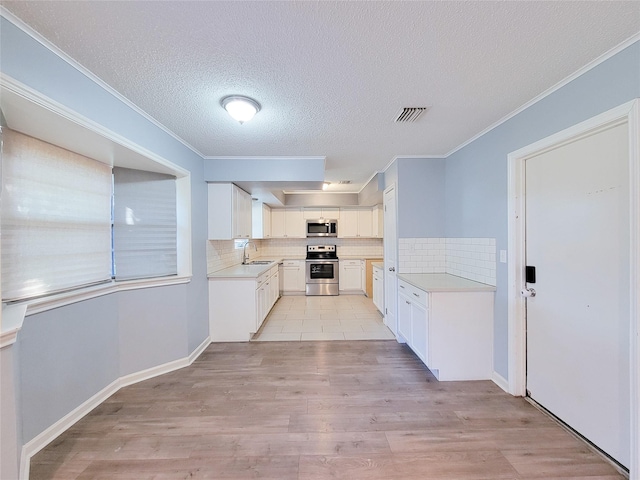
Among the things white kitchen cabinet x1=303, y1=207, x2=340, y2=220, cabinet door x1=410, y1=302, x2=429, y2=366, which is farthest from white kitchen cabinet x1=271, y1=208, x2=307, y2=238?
cabinet door x1=410, y1=302, x2=429, y2=366

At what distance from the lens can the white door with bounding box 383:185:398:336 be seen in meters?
3.27

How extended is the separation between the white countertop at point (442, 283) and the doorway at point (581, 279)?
0.29 metres

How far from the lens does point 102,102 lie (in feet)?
5.48

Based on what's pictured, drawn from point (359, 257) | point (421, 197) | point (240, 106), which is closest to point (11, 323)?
point (240, 106)

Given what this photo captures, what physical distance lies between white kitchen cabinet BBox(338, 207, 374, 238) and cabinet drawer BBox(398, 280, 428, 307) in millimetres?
2930

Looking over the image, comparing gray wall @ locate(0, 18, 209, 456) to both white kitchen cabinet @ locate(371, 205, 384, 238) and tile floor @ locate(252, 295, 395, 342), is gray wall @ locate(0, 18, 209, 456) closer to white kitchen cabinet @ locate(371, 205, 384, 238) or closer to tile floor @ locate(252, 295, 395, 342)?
tile floor @ locate(252, 295, 395, 342)

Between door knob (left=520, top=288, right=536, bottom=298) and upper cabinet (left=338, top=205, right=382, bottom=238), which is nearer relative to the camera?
door knob (left=520, top=288, right=536, bottom=298)

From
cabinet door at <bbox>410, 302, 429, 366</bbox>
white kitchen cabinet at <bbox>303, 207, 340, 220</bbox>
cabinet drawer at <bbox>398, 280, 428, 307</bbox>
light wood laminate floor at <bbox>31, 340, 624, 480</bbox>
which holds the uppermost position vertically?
white kitchen cabinet at <bbox>303, 207, 340, 220</bbox>

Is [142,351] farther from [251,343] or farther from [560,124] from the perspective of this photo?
[560,124]

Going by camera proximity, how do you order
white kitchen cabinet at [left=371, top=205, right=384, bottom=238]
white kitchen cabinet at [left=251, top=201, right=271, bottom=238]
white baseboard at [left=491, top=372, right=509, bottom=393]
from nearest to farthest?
white baseboard at [left=491, top=372, right=509, bottom=393] → white kitchen cabinet at [left=251, top=201, right=271, bottom=238] → white kitchen cabinet at [left=371, top=205, right=384, bottom=238]

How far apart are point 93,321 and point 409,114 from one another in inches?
124

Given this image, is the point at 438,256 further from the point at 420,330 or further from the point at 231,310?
the point at 231,310

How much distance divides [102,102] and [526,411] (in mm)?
3864

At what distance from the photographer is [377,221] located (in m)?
5.75
